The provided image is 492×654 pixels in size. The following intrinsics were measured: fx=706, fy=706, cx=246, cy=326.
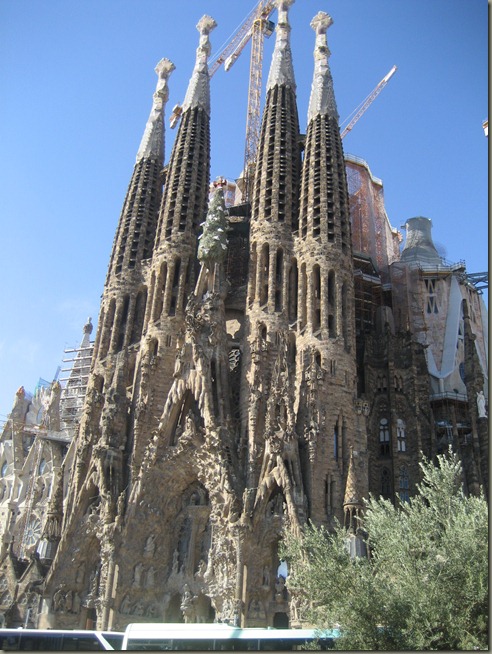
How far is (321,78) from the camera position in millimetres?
39281

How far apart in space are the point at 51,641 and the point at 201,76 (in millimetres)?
35449

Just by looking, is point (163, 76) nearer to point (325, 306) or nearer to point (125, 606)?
point (325, 306)

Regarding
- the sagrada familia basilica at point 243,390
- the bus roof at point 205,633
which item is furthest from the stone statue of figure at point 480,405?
the bus roof at point 205,633

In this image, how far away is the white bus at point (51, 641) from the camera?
16781 millimetres

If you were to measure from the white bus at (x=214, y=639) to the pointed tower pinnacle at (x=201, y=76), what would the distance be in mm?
32383

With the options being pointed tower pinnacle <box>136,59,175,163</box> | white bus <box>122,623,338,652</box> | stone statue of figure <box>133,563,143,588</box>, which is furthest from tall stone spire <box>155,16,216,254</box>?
white bus <box>122,623,338,652</box>

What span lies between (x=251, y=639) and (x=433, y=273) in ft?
96.9

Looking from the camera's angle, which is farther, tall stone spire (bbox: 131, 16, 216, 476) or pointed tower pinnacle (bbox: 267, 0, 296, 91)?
pointed tower pinnacle (bbox: 267, 0, 296, 91)

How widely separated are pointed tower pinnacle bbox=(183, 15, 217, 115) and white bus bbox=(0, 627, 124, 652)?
3216 centimetres

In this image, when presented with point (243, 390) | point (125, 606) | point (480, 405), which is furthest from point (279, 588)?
point (480, 405)

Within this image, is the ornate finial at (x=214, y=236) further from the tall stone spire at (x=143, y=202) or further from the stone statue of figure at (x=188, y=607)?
the stone statue of figure at (x=188, y=607)

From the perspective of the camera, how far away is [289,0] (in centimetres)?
4328

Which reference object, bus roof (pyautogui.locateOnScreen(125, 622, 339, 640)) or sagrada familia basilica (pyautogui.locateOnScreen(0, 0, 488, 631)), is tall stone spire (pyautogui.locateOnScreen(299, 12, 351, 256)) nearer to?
sagrada familia basilica (pyautogui.locateOnScreen(0, 0, 488, 631))

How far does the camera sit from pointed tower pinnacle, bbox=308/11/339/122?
124 ft
